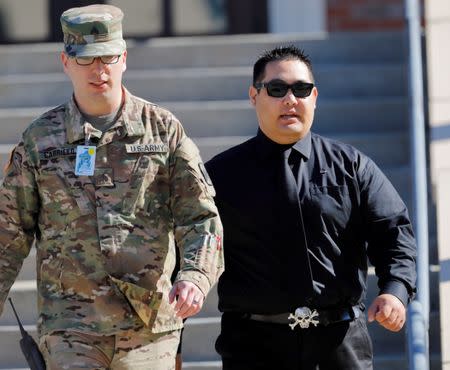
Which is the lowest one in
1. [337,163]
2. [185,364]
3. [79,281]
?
[185,364]

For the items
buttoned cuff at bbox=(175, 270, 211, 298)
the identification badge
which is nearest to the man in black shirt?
buttoned cuff at bbox=(175, 270, 211, 298)

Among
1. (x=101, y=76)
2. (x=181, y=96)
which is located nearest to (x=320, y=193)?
(x=101, y=76)

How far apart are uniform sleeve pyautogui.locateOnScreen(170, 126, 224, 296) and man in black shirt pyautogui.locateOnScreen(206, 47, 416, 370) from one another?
19cm

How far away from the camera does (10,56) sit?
8.73m

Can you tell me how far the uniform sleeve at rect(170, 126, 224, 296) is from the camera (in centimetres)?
420

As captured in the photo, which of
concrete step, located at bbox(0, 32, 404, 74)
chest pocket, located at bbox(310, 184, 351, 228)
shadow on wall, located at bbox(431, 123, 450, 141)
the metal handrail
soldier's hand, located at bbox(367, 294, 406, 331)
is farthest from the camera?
→ concrete step, located at bbox(0, 32, 404, 74)

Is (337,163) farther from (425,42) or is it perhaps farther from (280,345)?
(425,42)

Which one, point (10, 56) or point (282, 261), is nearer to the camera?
point (282, 261)

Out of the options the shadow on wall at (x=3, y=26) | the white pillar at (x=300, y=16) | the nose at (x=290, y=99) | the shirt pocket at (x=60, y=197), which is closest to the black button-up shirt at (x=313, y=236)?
the nose at (x=290, y=99)

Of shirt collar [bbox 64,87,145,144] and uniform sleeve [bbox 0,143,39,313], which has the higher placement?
shirt collar [bbox 64,87,145,144]

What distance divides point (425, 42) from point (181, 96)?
5.60 ft

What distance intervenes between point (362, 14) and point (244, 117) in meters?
2.18

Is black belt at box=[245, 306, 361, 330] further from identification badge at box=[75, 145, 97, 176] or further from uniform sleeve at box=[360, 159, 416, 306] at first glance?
identification badge at box=[75, 145, 97, 176]

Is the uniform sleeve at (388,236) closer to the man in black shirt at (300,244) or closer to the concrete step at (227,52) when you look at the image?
the man in black shirt at (300,244)
